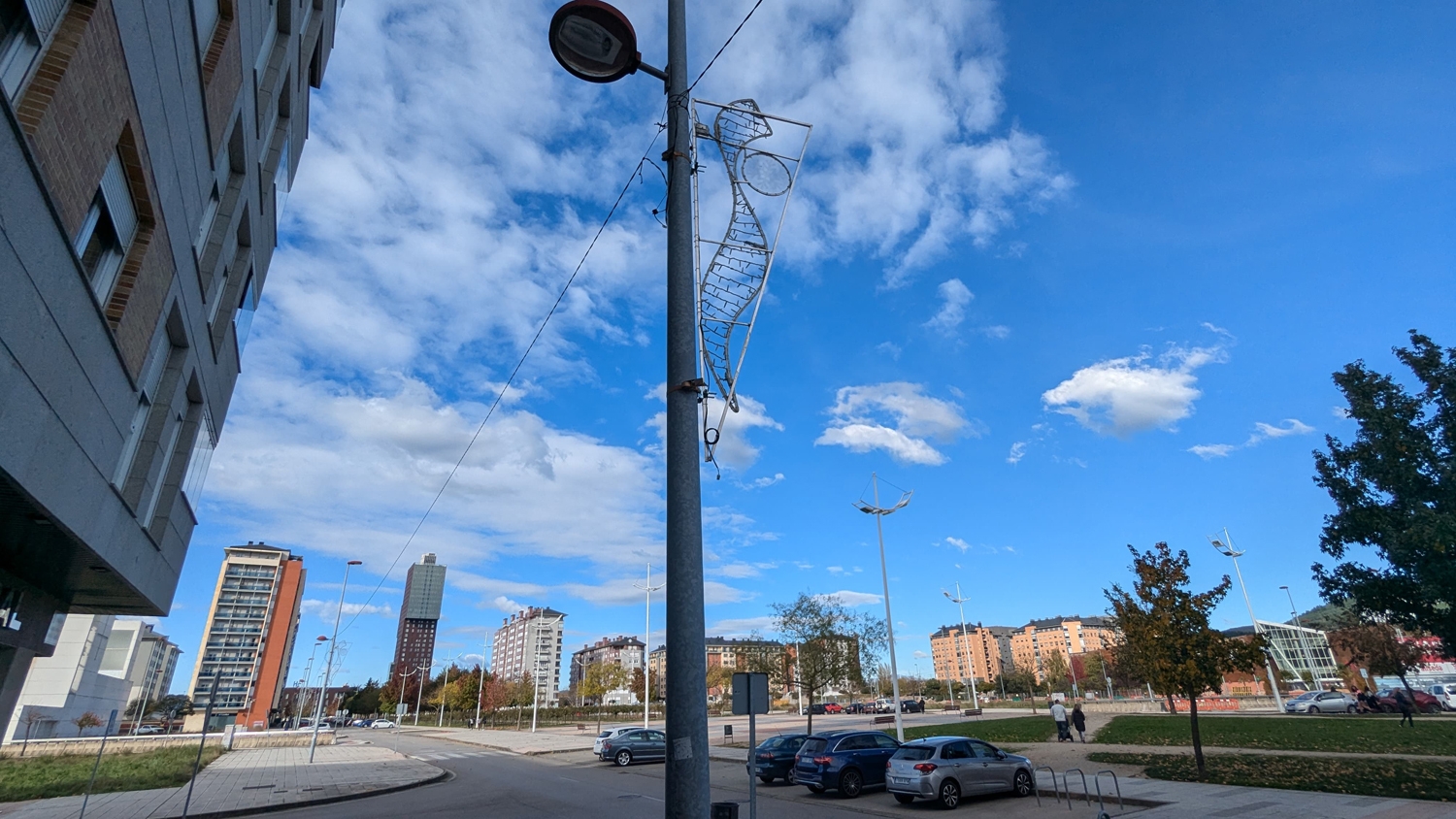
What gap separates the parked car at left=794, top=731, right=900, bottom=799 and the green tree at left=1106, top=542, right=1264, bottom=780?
719 cm

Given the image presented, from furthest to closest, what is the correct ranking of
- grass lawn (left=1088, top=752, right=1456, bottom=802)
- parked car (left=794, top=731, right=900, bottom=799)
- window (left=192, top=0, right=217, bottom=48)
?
parked car (left=794, top=731, right=900, bottom=799) → grass lawn (left=1088, top=752, right=1456, bottom=802) → window (left=192, top=0, right=217, bottom=48)

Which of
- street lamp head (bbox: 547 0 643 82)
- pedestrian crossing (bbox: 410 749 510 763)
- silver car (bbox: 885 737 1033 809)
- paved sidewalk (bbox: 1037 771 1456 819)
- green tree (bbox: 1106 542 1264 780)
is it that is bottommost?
pedestrian crossing (bbox: 410 749 510 763)

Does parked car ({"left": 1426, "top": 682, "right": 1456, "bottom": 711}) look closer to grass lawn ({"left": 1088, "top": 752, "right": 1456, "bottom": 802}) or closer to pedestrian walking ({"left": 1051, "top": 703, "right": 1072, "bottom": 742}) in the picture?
pedestrian walking ({"left": 1051, "top": 703, "right": 1072, "bottom": 742})

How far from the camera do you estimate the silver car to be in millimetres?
15016

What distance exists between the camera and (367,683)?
13125 cm

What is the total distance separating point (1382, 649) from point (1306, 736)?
2407 centimetres

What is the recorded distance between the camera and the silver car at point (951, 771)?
1502 cm

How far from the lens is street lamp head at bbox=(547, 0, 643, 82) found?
14.3 feet

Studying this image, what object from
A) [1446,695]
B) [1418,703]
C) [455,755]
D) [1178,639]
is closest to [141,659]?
[455,755]

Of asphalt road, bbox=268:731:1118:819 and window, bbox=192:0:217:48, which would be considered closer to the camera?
window, bbox=192:0:217:48

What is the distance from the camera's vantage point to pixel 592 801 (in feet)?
56.0

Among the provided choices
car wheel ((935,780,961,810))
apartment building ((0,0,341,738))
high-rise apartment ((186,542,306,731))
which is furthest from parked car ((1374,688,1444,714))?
high-rise apartment ((186,542,306,731))

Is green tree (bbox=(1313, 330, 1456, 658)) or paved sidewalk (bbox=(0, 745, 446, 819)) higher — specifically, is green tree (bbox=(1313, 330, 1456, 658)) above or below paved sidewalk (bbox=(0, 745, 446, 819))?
above

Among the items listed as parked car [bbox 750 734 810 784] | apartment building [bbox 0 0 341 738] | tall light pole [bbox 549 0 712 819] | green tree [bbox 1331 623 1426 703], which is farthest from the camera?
green tree [bbox 1331 623 1426 703]
